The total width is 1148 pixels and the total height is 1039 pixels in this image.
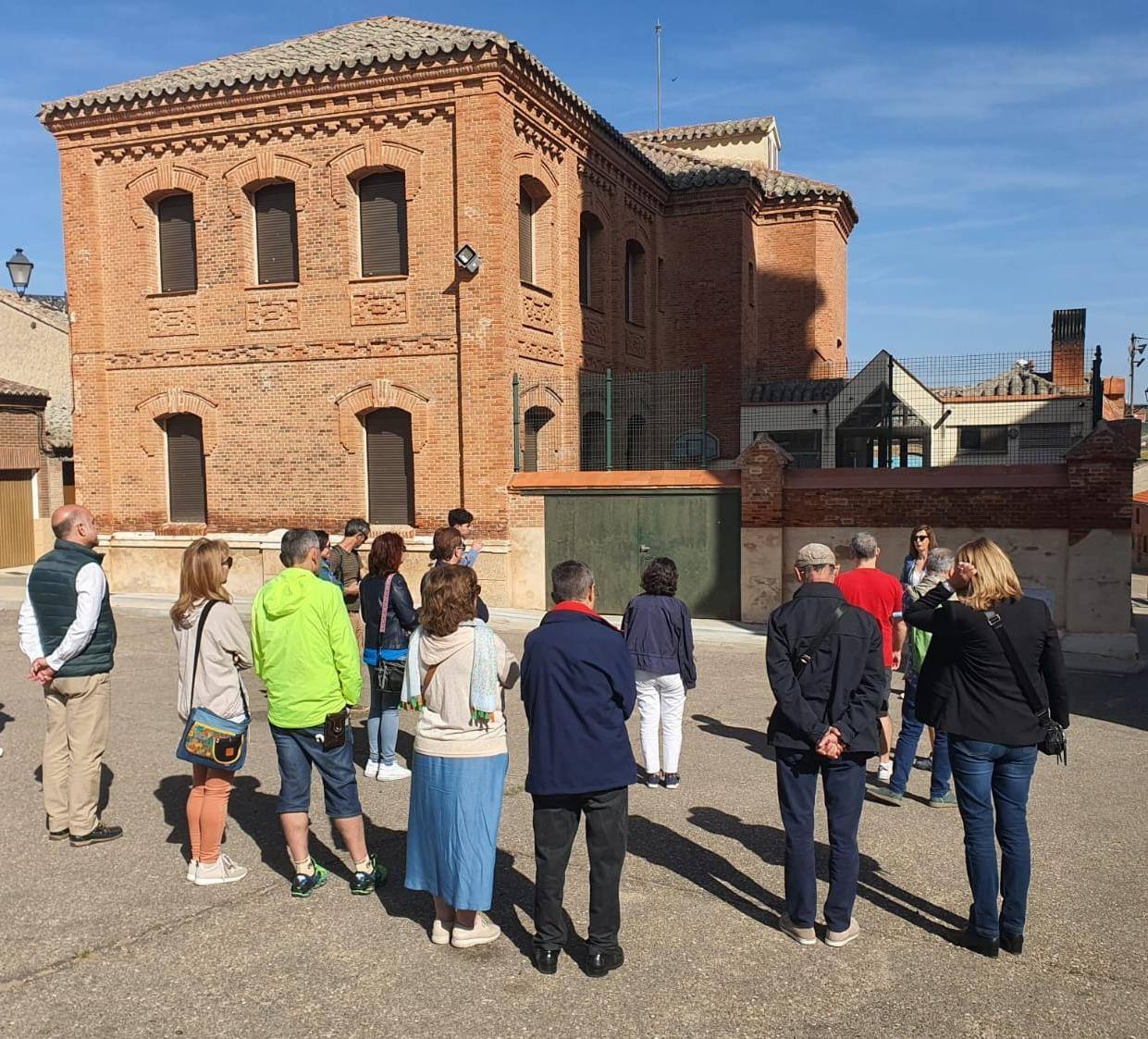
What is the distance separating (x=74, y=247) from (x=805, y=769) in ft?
57.7

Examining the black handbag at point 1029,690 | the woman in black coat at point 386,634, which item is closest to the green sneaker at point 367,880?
the woman in black coat at point 386,634

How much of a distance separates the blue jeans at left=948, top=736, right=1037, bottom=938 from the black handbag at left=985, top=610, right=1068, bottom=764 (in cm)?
10

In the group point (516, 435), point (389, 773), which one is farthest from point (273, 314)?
point (389, 773)

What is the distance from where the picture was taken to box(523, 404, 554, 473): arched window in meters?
17.0

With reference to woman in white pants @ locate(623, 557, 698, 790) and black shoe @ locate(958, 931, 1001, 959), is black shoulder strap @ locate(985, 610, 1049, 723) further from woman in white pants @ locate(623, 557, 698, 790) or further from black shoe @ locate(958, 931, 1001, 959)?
woman in white pants @ locate(623, 557, 698, 790)

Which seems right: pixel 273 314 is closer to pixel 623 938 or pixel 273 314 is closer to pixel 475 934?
pixel 475 934

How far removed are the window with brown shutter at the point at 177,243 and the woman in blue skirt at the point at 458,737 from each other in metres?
14.9

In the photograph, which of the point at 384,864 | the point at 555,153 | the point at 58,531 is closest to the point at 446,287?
the point at 555,153

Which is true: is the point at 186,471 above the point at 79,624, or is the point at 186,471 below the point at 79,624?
above

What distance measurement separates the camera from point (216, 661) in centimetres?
525

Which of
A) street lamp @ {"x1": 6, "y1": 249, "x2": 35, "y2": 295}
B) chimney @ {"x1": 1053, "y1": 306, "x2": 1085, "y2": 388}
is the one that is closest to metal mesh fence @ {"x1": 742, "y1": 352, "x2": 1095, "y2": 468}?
chimney @ {"x1": 1053, "y1": 306, "x2": 1085, "y2": 388}

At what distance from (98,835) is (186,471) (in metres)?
12.8

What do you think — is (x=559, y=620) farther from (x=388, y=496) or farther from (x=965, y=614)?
(x=388, y=496)

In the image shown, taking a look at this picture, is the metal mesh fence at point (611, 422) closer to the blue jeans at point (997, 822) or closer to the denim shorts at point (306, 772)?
the denim shorts at point (306, 772)
